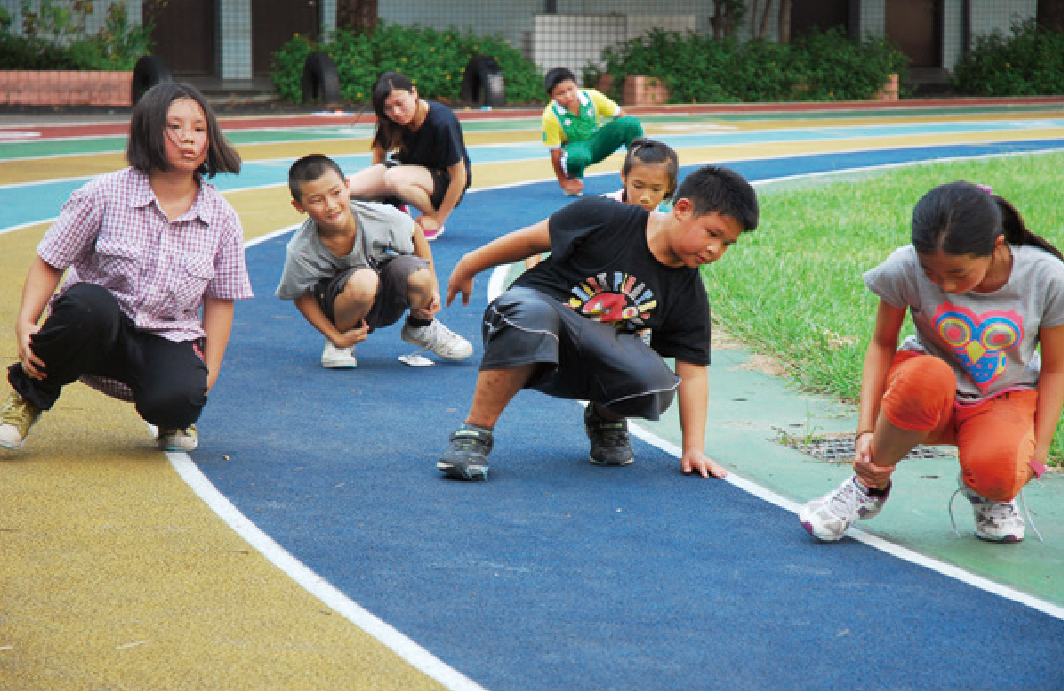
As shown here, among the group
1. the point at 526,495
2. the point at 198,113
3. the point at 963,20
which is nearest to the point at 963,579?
the point at 526,495

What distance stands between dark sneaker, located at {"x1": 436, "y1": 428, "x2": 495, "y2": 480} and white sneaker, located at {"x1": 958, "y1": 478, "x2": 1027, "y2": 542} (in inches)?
65.4

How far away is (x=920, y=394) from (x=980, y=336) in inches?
15.8

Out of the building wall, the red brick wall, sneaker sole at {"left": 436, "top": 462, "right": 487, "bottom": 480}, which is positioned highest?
the building wall

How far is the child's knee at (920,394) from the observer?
4.11m

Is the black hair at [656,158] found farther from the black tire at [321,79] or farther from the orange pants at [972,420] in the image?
the black tire at [321,79]

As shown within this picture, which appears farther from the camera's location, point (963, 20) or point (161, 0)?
point (963, 20)

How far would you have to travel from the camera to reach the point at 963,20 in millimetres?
34562

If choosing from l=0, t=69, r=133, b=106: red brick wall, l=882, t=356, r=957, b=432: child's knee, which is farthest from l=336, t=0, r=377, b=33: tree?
l=882, t=356, r=957, b=432: child's knee

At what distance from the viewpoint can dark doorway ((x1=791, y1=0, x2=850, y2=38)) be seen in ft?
111

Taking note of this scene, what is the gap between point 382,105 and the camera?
9625 millimetres

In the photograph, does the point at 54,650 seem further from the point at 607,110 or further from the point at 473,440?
the point at 607,110

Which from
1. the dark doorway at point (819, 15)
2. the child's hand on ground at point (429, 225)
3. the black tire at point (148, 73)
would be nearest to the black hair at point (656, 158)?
the child's hand on ground at point (429, 225)

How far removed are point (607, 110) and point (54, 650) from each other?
10.2 meters

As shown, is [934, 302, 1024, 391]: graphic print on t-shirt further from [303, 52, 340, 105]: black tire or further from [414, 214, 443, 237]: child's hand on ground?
[303, 52, 340, 105]: black tire
